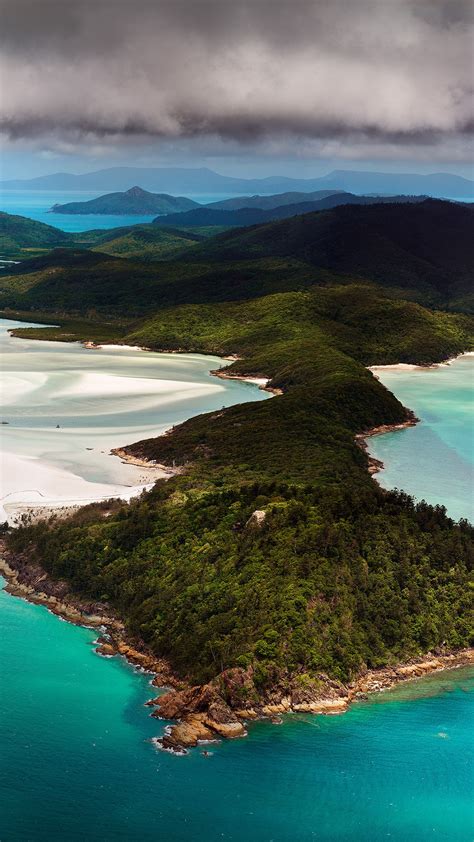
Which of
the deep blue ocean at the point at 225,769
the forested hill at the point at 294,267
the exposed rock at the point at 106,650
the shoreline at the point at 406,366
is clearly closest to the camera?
the deep blue ocean at the point at 225,769

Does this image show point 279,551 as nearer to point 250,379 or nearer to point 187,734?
point 187,734

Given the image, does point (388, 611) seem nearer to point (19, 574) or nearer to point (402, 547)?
point (402, 547)

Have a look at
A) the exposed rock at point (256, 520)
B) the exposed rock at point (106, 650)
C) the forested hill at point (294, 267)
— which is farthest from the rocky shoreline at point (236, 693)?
the forested hill at point (294, 267)

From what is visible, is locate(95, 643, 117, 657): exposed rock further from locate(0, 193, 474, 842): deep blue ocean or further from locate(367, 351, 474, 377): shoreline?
locate(367, 351, 474, 377): shoreline

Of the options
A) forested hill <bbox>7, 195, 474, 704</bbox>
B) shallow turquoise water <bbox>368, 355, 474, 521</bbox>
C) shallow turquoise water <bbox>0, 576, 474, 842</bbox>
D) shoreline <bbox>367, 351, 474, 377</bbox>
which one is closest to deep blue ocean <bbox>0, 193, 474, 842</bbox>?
shallow turquoise water <bbox>0, 576, 474, 842</bbox>

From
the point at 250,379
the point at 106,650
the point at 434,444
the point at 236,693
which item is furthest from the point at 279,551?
the point at 250,379

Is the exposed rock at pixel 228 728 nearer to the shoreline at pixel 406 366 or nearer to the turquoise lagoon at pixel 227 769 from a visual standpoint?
the turquoise lagoon at pixel 227 769

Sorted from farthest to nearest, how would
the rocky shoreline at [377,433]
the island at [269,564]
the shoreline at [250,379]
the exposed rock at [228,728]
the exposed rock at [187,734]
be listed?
the shoreline at [250,379], the rocky shoreline at [377,433], the island at [269,564], the exposed rock at [228,728], the exposed rock at [187,734]
